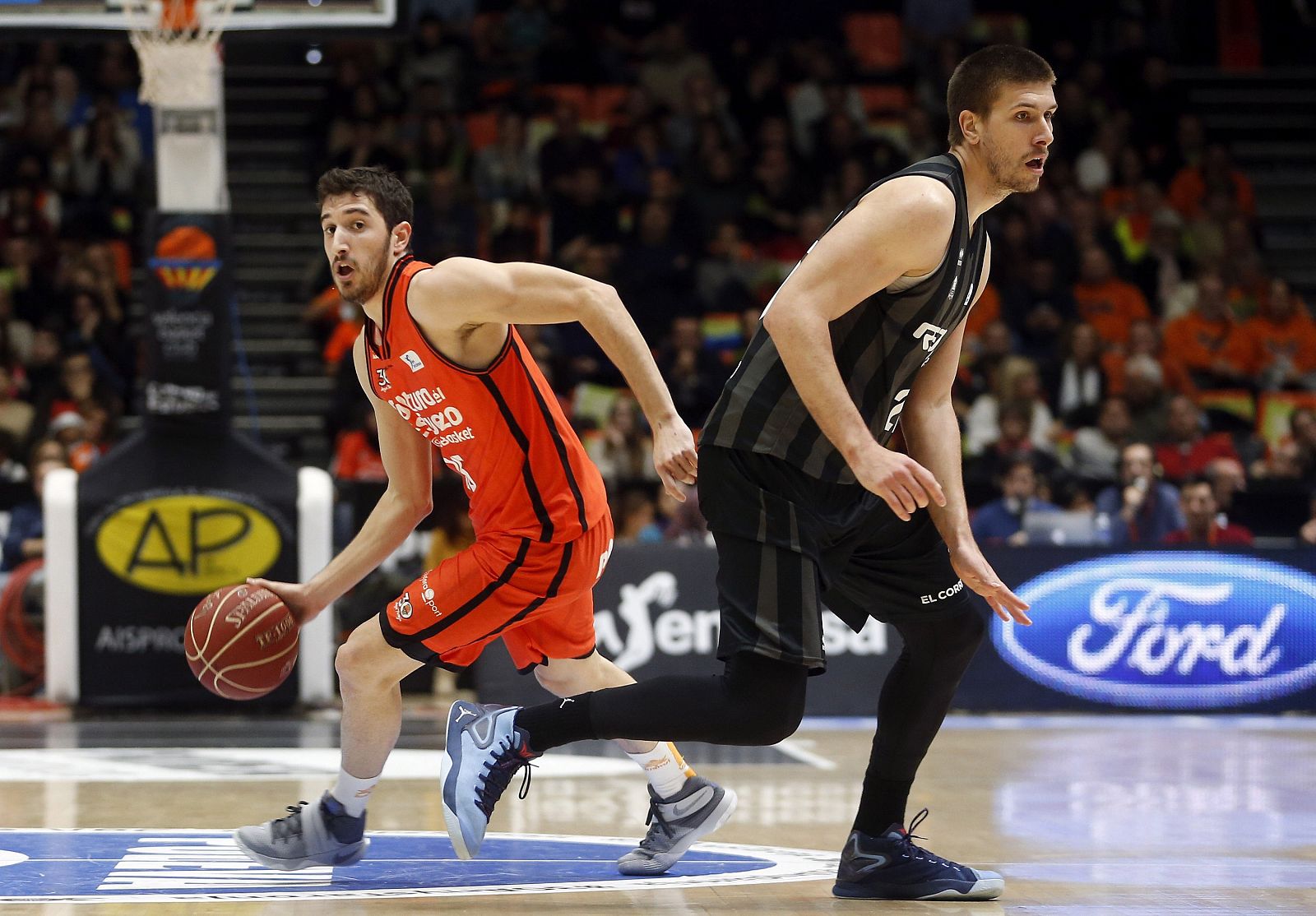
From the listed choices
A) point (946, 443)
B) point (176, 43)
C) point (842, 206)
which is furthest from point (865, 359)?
point (842, 206)

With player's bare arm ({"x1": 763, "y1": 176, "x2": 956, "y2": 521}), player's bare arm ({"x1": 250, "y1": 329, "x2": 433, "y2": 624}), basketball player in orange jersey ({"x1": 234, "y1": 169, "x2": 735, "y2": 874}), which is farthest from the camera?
player's bare arm ({"x1": 250, "y1": 329, "x2": 433, "y2": 624})

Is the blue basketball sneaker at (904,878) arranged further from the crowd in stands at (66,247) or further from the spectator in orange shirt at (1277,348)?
the spectator in orange shirt at (1277,348)

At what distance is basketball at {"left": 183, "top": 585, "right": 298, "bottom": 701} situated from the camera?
4.39 metres

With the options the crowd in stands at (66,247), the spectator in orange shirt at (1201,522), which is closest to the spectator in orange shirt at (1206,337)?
the spectator in orange shirt at (1201,522)

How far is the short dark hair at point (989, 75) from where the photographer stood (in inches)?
150

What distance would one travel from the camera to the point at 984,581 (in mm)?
3957

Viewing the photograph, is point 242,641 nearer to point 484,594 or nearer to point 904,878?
point 484,594

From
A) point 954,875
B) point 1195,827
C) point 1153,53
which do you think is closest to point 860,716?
point 1195,827

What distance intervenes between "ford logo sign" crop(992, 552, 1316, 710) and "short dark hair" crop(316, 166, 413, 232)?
5165 millimetres

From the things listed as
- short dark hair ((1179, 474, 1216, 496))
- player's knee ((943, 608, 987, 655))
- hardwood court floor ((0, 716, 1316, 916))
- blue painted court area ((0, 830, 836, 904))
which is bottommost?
hardwood court floor ((0, 716, 1316, 916))

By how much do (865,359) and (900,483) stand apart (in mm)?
447

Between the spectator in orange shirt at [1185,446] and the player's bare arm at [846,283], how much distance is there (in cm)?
752

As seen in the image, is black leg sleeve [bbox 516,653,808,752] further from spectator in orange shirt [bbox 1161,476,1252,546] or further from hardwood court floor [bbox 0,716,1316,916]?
A: spectator in orange shirt [bbox 1161,476,1252,546]

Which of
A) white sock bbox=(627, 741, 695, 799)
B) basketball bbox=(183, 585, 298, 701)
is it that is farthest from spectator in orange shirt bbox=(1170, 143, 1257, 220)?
basketball bbox=(183, 585, 298, 701)
